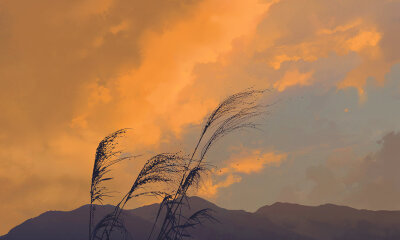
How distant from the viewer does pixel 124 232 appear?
5.58 metres

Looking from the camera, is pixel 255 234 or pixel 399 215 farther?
pixel 399 215

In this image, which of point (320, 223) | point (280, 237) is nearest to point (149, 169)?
point (280, 237)

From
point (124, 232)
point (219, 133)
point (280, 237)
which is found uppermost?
point (280, 237)

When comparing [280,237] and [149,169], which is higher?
[280,237]

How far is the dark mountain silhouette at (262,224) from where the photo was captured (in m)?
81.4

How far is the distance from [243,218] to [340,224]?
23.8 m

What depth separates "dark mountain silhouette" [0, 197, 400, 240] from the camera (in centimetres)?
8144

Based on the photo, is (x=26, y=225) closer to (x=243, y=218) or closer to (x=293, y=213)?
(x=243, y=218)

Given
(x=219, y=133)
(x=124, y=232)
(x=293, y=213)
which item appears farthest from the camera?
(x=293, y=213)

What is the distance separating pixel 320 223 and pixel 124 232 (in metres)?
110

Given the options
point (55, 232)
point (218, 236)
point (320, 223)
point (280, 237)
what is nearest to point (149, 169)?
point (55, 232)

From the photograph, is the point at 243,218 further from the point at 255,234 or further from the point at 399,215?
the point at 399,215

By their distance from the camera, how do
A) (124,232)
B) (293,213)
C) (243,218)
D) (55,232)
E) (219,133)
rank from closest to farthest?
(124,232), (219,133), (55,232), (243,218), (293,213)

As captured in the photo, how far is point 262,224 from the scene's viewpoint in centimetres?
10181
